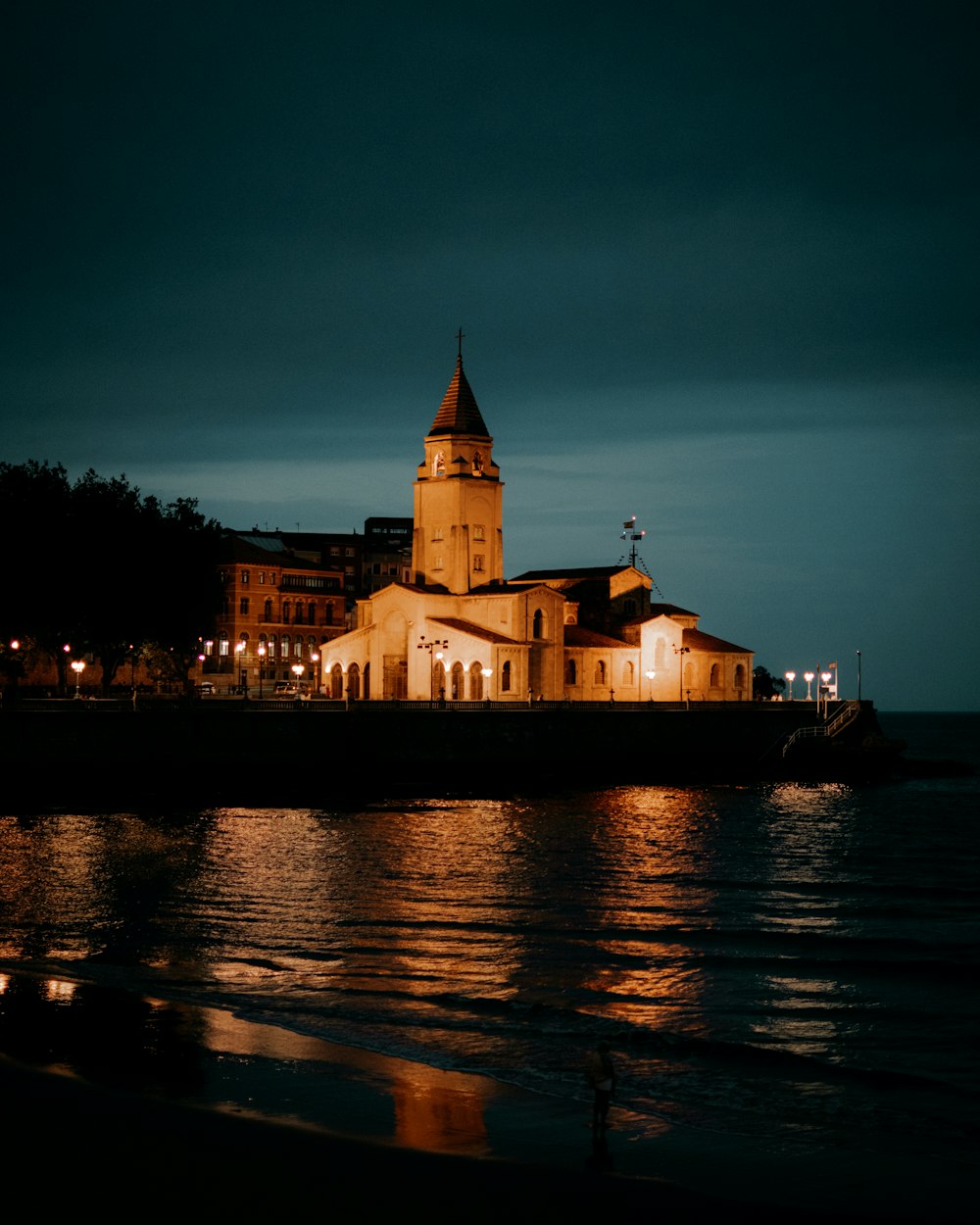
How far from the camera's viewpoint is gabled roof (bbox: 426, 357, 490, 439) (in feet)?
325

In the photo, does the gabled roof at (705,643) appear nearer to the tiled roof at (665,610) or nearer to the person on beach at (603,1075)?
the tiled roof at (665,610)

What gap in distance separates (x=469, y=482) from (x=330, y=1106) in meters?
81.2

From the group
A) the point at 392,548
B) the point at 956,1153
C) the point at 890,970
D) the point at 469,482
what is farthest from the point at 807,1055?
the point at 392,548

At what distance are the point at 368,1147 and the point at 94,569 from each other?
64.4 metres

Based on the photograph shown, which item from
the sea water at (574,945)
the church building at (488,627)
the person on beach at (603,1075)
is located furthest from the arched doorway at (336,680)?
the person on beach at (603,1075)

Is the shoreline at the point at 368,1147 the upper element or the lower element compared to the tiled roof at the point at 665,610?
lower

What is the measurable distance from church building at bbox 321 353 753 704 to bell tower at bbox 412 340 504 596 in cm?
9

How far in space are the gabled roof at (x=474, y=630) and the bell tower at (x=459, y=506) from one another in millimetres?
5132

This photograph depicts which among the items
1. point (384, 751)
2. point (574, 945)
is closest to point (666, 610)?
point (384, 751)

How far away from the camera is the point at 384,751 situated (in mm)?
73375

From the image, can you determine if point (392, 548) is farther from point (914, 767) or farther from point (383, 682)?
point (914, 767)

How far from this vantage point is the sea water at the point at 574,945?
19.7 m

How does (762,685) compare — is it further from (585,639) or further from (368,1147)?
(368,1147)

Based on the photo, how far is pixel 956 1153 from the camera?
658 inches
